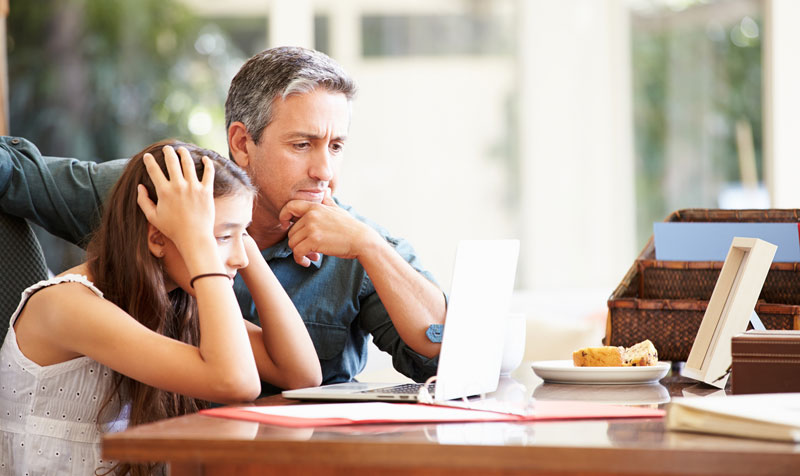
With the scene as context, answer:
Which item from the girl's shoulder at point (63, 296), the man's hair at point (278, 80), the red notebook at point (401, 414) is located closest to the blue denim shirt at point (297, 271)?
the man's hair at point (278, 80)

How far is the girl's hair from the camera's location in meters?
1.28

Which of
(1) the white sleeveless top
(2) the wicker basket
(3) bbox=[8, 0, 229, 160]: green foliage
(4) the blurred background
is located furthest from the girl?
(3) bbox=[8, 0, 229, 160]: green foliage

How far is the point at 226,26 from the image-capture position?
165 inches

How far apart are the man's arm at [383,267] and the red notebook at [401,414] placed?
1.65ft

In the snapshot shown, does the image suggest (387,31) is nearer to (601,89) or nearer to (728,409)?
(601,89)

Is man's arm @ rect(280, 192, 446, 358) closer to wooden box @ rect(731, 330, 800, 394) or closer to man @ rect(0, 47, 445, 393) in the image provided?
man @ rect(0, 47, 445, 393)

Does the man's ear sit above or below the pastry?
above

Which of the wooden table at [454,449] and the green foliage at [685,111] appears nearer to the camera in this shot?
the wooden table at [454,449]

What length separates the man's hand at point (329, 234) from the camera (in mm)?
1488

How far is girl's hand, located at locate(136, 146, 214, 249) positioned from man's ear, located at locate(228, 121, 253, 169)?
41 cm

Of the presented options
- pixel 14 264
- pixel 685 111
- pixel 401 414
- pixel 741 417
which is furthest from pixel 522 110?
pixel 741 417

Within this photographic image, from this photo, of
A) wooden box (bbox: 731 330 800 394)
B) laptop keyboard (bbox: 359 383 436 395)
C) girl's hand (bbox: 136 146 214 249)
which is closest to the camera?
wooden box (bbox: 731 330 800 394)

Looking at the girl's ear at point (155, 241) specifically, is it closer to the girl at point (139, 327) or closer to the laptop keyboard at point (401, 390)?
the girl at point (139, 327)

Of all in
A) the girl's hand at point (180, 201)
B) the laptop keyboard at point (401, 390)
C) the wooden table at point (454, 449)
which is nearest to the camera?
the wooden table at point (454, 449)
